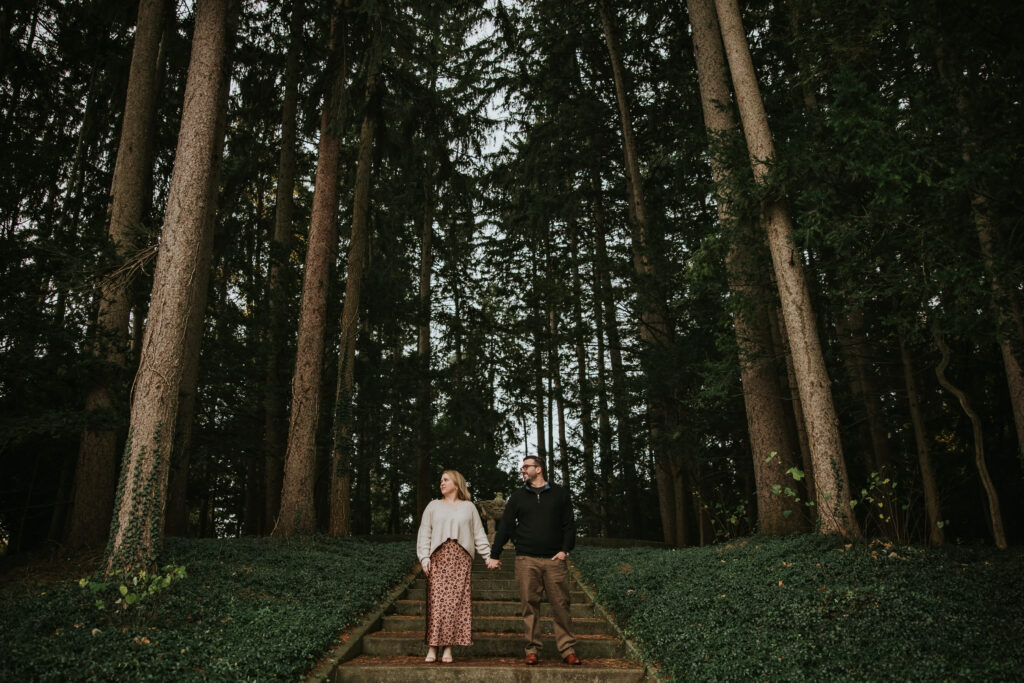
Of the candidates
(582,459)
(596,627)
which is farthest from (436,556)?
(582,459)

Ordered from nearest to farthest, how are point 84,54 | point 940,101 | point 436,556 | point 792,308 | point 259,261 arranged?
point 436,556 < point 940,101 < point 792,308 < point 84,54 < point 259,261

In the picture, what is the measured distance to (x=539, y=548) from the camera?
20.2ft

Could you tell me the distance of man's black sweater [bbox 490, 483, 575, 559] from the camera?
6.16 m

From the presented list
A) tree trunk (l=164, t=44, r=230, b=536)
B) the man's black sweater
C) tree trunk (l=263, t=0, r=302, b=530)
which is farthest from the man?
tree trunk (l=263, t=0, r=302, b=530)

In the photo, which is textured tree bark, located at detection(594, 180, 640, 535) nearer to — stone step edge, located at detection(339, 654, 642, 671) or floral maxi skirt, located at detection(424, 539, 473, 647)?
stone step edge, located at detection(339, 654, 642, 671)

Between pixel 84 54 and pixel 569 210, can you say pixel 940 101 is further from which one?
pixel 84 54

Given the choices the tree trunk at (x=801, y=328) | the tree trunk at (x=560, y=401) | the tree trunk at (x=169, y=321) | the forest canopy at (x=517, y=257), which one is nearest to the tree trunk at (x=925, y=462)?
the forest canopy at (x=517, y=257)

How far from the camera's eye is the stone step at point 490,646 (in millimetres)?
6496

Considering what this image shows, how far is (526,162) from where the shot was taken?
18750mm

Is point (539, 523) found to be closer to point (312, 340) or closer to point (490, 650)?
point (490, 650)

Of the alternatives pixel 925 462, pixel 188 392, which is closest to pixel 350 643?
pixel 188 392

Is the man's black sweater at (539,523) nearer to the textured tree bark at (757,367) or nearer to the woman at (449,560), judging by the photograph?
the woman at (449,560)

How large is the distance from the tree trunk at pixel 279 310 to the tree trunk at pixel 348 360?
166 centimetres

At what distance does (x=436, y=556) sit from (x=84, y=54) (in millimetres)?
11436
